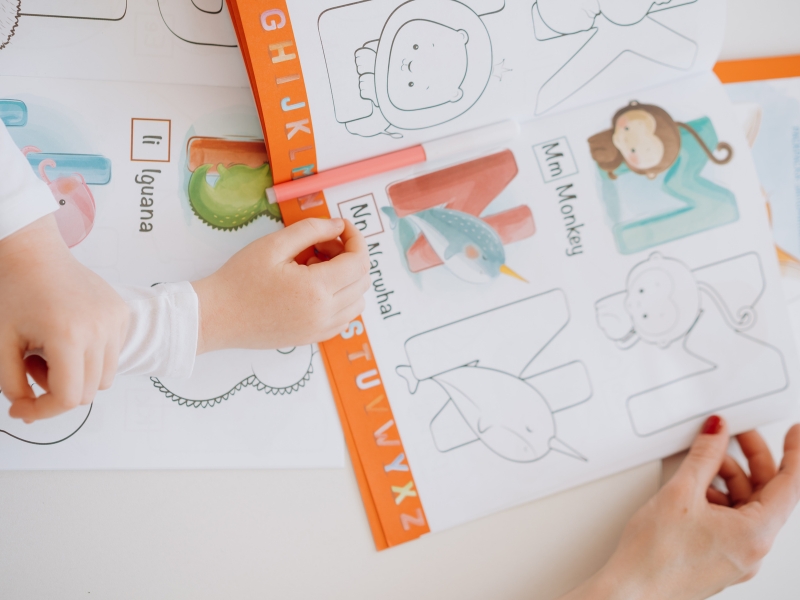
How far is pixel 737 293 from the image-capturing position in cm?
49

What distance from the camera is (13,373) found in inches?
12.7

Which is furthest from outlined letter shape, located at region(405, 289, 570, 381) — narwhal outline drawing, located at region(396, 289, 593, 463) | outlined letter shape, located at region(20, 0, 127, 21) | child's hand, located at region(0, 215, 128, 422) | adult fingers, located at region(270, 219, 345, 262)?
outlined letter shape, located at region(20, 0, 127, 21)

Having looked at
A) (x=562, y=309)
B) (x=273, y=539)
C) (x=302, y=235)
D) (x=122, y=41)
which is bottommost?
(x=273, y=539)

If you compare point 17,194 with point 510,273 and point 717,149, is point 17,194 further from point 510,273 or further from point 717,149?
point 717,149

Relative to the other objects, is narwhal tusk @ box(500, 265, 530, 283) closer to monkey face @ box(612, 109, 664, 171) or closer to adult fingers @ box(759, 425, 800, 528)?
monkey face @ box(612, 109, 664, 171)

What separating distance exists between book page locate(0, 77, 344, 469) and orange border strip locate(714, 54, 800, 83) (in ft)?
1.31

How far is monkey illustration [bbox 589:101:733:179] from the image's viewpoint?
48 cm

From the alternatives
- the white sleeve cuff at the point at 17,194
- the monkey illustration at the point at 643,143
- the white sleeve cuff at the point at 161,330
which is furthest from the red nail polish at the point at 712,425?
the white sleeve cuff at the point at 17,194

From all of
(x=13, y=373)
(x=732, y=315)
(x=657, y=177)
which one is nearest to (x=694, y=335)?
(x=732, y=315)

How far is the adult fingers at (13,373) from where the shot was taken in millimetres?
321

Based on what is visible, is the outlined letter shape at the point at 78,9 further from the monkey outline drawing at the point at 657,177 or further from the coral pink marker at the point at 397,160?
the monkey outline drawing at the point at 657,177

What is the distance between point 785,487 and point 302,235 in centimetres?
45

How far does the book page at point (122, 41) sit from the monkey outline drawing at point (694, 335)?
1.22ft

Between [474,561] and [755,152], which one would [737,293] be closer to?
[755,152]
